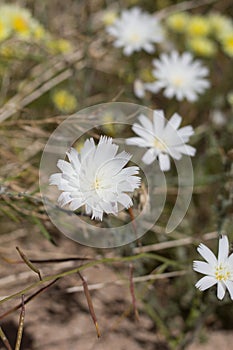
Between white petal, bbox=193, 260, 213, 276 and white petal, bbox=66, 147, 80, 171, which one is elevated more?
white petal, bbox=66, 147, 80, 171

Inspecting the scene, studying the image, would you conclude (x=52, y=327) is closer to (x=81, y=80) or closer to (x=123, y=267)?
(x=123, y=267)

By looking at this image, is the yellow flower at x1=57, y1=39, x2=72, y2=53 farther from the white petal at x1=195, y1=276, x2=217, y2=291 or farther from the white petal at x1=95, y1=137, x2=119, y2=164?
the white petal at x1=195, y1=276, x2=217, y2=291

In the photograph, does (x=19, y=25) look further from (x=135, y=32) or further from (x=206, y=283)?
(x=206, y=283)

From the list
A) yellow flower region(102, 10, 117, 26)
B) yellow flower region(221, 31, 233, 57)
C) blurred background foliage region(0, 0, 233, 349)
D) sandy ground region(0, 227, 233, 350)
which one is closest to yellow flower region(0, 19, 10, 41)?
blurred background foliage region(0, 0, 233, 349)

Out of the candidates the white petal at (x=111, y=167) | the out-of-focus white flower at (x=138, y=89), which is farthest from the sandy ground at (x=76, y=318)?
the out-of-focus white flower at (x=138, y=89)

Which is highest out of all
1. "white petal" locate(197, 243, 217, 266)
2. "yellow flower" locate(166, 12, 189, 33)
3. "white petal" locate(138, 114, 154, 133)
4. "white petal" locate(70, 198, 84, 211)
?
"yellow flower" locate(166, 12, 189, 33)

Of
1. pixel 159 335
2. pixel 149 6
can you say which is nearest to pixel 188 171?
pixel 159 335

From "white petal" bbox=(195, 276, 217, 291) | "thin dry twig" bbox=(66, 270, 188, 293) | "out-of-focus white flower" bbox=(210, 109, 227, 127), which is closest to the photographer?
"white petal" bbox=(195, 276, 217, 291)

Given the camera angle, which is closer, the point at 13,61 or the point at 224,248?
the point at 224,248
